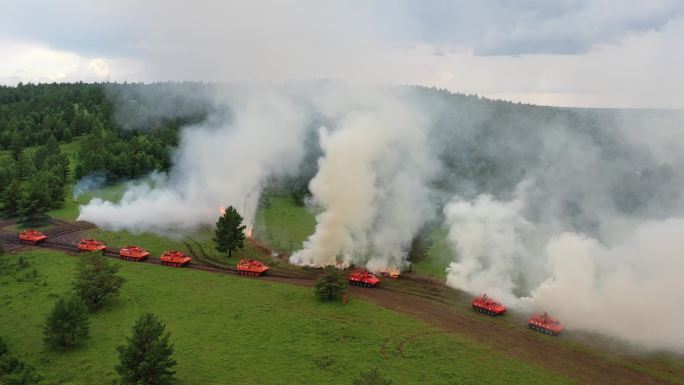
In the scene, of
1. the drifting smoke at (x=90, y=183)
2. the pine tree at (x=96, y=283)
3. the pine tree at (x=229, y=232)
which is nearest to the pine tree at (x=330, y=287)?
the pine tree at (x=229, y=232)

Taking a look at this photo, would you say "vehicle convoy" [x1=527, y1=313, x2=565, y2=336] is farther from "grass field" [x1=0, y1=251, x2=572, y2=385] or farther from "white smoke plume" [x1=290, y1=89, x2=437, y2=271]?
"white smoke plume" [x1=290, y1=89, x2=437, y2=271]

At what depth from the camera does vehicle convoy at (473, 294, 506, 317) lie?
67.4 m

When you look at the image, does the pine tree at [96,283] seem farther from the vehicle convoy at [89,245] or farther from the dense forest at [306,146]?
the dense forest at [306,146]

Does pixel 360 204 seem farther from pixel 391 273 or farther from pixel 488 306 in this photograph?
pixel 488 306

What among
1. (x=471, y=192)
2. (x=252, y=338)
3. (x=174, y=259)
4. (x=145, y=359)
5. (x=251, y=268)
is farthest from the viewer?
(x=471, y=192)

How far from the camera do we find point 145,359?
47156 millimetres

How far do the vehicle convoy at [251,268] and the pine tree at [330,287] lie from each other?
45.1ft

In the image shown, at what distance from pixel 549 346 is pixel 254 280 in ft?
134

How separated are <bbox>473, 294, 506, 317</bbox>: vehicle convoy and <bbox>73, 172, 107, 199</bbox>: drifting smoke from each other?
99024 millimetres

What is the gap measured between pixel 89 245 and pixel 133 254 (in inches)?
353

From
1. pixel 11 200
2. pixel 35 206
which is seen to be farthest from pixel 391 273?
pixel 11 200

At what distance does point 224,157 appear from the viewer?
121688 mm

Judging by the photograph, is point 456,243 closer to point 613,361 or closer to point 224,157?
point 613,361

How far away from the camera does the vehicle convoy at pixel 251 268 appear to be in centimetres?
7981
